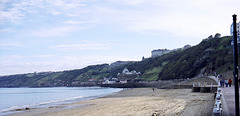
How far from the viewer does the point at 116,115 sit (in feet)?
57.7

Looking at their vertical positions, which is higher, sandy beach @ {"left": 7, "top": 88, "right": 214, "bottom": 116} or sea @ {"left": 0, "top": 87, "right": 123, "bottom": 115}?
sandy beach @ {"left": 7, "top": 88, "right": 214, "bottom": 116}

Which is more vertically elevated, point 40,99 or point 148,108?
point 148,108

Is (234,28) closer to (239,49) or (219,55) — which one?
(239,49)

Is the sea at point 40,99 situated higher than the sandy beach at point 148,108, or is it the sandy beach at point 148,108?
the sandy beach at point 148,108

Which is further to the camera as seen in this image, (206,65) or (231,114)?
(206,65)

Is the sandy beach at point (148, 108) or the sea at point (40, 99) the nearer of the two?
the sandy beach at point (148, 108)

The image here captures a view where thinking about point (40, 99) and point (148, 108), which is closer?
point (148, 108)

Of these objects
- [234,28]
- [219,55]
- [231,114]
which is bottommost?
[231,114]

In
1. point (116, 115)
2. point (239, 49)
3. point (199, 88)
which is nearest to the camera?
point (239, 49)

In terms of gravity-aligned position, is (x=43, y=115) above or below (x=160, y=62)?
below

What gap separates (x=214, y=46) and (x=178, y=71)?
15.8m

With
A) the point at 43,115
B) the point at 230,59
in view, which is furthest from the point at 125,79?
the point at 43,115

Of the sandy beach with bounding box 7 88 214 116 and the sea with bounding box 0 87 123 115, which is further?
the sea with bounding box 0 87 123 115

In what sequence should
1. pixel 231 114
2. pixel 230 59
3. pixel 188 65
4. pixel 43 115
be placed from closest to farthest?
pixel 231 114, pixel 43 115, pixel 230 59, pixel 188 65
